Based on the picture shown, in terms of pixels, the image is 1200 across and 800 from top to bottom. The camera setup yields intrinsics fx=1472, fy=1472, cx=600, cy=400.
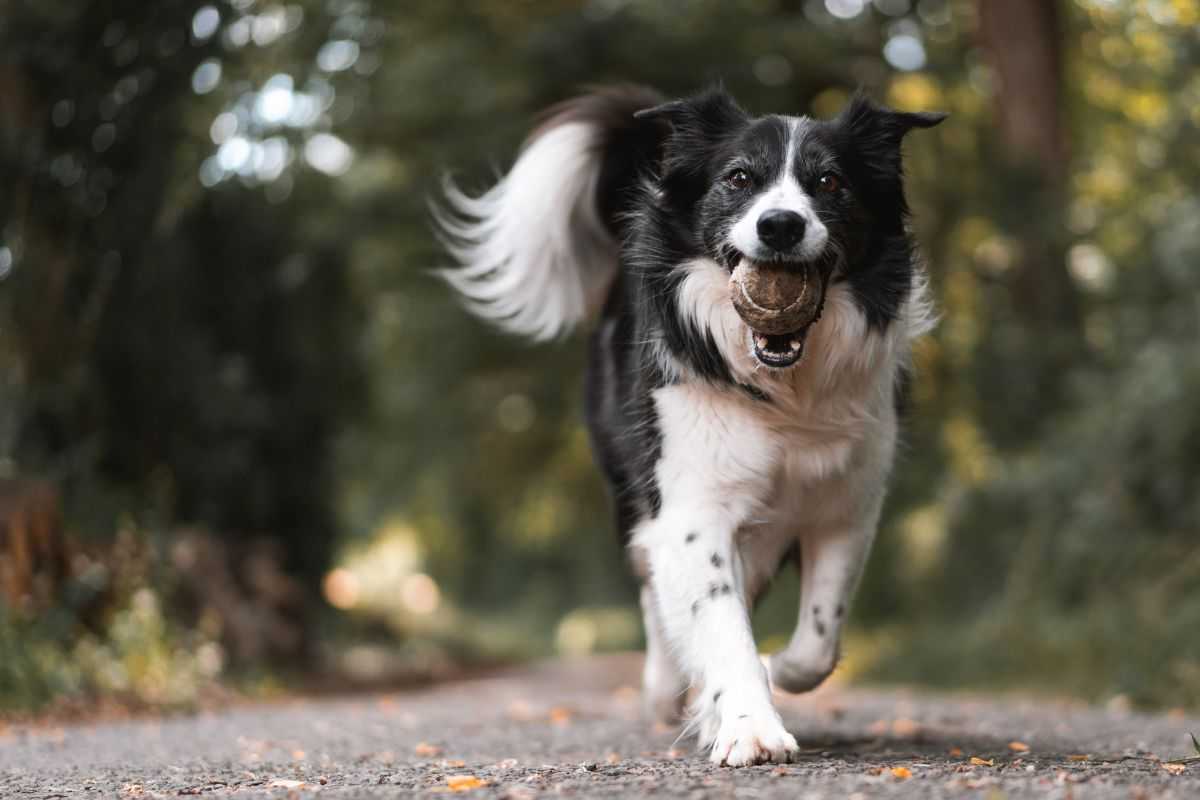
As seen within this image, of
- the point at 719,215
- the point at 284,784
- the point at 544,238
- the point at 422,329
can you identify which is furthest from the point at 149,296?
the point at 284,784

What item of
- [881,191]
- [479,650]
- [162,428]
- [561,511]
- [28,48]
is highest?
[28,48]

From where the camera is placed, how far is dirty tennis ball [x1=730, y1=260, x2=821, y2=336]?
4.06 meters

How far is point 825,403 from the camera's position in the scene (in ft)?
14.3

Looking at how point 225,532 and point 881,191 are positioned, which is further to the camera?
point 225,532

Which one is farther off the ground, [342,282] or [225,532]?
[342,282]

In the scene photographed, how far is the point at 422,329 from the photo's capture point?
44.3 feet

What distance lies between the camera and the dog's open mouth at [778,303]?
4066mm

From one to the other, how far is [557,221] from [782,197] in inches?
64.7

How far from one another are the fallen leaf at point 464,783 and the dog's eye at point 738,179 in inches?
70.0

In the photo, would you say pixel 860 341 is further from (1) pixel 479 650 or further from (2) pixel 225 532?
(1) pixel 479 650

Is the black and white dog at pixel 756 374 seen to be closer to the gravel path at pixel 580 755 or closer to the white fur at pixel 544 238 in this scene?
the gravel path at pixel 580 755

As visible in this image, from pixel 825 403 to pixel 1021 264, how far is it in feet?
24.9

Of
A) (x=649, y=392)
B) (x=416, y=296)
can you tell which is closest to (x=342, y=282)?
(x=416, y=296)

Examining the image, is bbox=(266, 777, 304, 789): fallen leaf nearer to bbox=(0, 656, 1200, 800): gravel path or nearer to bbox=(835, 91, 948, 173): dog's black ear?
bbox=(0, 656, 1200, 800): gravel path
